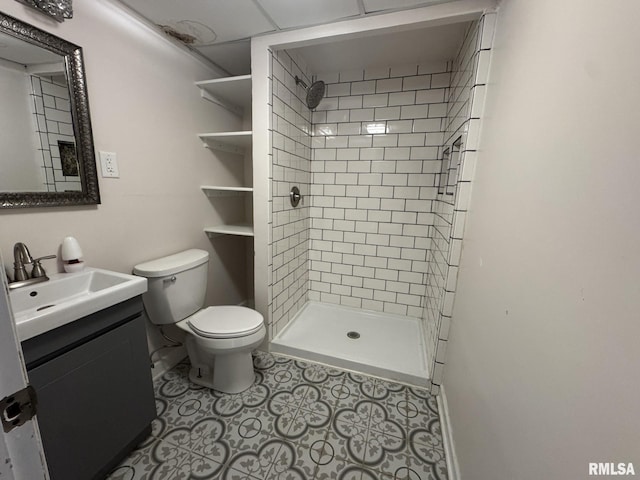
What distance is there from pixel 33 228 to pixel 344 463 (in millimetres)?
1657

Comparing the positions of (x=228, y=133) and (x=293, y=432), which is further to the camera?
(x=228, y=133)

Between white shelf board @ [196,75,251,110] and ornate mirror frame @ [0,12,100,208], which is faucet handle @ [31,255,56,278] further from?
white shelf board @ [196,75,251,110]

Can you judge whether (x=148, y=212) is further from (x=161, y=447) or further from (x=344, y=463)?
(x=344, y=463)

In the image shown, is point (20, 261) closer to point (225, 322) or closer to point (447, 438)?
point (225, 322)

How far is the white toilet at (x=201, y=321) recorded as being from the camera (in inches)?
54.5

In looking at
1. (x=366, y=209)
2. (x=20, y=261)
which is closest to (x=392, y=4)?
(x=366, y=209)

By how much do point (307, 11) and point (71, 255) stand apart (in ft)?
5.22

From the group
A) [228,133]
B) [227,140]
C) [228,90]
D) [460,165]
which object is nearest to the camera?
[460,165]

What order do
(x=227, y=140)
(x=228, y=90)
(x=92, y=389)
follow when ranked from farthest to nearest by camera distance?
(x=227, y=140) → (x=228, y=90) → (x=92, y=389)

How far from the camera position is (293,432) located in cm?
129

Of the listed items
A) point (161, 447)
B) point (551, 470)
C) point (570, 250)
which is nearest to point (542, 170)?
point (570, 250)

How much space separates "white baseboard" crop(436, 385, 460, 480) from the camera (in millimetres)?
1079

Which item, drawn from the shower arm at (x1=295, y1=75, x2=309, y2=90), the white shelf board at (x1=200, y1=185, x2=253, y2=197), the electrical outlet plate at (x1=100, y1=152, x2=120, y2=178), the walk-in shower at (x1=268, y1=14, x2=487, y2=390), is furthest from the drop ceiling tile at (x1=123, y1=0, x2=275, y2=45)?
the white shelf board at (x1=200, y1=185, x2=253, y2=197)

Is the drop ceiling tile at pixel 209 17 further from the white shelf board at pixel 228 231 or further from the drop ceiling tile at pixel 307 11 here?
the white shelf board at pixel 228 231
